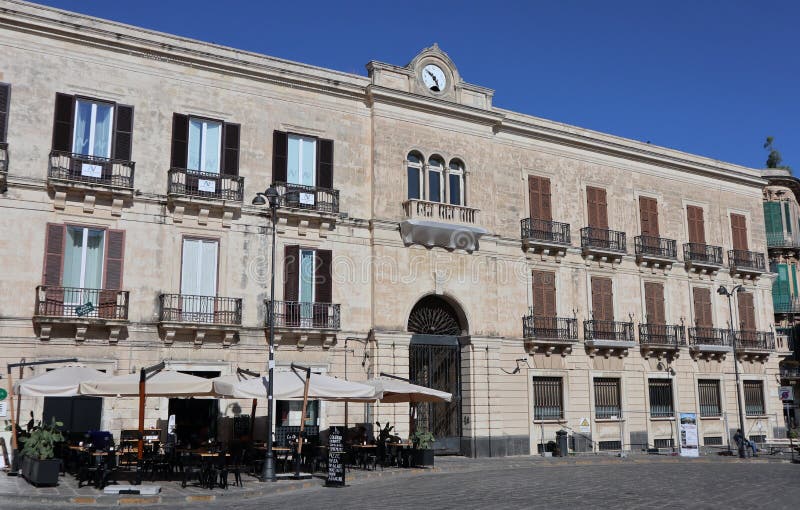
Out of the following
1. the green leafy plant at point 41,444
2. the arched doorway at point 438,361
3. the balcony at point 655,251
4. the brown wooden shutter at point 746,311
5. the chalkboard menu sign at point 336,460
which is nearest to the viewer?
the green leafy plant at point 41,444

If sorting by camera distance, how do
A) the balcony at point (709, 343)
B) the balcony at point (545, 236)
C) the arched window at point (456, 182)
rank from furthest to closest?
the balcony at point (709, 343) < the balcony at point (545, 236) < the arched window at point (456, 182)

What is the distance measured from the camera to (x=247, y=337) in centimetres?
2517

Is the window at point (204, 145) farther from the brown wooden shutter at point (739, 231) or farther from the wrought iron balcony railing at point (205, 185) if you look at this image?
the brown wooden shutter at point (739, 231)

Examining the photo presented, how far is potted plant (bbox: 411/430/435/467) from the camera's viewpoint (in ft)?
79.4

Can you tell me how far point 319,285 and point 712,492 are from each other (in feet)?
45.1

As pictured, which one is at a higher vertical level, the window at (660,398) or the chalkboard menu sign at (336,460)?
the window at (660,398)

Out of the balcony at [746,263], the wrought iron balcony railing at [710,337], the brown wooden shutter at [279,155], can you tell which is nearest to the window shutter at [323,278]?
the brown wooden shutter at [279,155]

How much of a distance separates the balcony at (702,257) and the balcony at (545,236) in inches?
277

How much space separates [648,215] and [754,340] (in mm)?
8269

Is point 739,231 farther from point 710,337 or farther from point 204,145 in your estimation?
point 204,145

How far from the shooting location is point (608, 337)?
108 feet

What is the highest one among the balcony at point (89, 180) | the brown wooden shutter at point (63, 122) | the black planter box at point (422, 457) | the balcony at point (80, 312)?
the brown wooden shutter at point (63, 122)

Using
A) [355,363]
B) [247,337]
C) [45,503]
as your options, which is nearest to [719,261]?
[355,363]

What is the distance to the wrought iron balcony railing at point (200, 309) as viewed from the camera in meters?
23.9
